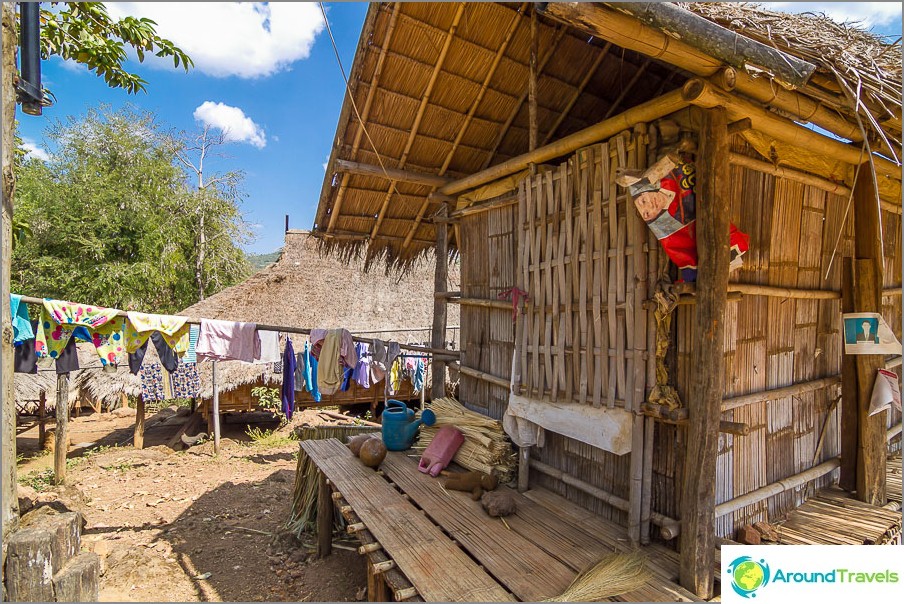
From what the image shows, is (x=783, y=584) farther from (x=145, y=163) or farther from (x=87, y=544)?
(x=145, y=163)

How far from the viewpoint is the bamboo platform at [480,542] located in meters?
2.84

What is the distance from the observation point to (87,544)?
5602mm

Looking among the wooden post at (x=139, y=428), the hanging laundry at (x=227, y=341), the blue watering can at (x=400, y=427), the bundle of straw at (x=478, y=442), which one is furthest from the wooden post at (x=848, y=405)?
the wooden post at (x=139, y=428)

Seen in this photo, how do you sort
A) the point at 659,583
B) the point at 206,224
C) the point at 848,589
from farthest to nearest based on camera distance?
the point at 206,224
the point at 659,583
the point at 848,589

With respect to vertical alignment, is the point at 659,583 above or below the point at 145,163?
below

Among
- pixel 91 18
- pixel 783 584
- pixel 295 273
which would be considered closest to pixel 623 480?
pixel 783 584

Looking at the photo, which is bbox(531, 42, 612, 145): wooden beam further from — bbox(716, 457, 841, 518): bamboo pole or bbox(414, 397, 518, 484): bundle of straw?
bbox(716, 457, 841, 518): bamboo pole

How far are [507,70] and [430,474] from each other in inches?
173

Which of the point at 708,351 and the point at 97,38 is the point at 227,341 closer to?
the point at 97,38

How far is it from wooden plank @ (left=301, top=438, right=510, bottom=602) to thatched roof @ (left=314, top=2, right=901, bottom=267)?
364cm

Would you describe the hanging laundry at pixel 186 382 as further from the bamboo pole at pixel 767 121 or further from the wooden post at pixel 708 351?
the bamboo pole at pixel 767 121

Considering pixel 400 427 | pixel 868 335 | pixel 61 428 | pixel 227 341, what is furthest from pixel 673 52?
pixel 61 428

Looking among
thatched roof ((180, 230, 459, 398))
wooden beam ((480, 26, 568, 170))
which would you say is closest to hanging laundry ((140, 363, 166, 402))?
thatched roof ((180, 230, 459, 398))

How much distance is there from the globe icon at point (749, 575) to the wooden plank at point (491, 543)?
3.20 ft
